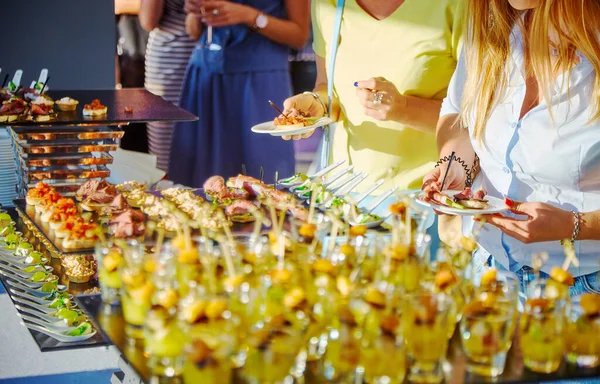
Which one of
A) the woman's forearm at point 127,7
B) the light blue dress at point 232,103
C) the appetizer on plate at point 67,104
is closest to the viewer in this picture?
the appetizer on plate at point 67,104


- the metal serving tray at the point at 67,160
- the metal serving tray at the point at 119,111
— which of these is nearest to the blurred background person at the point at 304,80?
the metal serving tray at the point at 119,111

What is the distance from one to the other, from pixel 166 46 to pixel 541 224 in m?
3.73

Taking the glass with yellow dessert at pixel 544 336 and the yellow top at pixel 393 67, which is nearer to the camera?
the glass with yellow dessert at pixel 544 336

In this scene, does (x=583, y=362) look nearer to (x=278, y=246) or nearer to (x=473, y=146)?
(x=278, y=246)

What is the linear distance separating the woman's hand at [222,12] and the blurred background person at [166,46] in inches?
4.7

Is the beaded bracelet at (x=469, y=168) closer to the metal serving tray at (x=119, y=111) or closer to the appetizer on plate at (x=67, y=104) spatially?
the metal serving tray at (x=119, y=111)

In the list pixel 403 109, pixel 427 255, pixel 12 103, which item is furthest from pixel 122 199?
pixel 427 255

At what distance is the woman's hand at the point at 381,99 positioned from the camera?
3.12m

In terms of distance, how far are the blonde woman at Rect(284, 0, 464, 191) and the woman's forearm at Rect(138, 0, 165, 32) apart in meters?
2.16

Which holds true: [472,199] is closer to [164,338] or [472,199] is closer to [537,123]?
[537,123]

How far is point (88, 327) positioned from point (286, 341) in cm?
148

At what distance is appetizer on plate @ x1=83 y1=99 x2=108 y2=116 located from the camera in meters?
3.59

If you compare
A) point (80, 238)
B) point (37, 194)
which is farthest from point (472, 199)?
point (37, 194)

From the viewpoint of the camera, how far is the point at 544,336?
1644 millimetres
